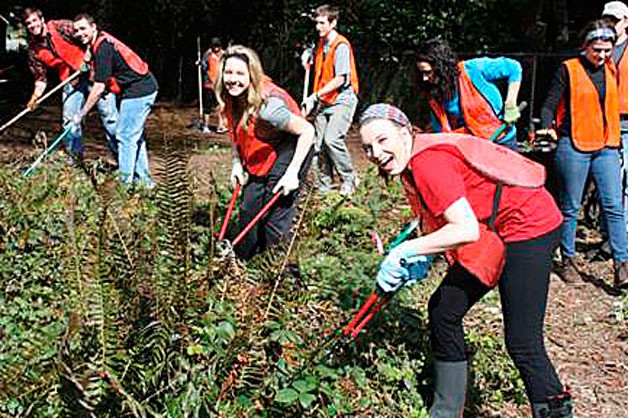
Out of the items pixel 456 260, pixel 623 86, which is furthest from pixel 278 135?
pixel 623 86

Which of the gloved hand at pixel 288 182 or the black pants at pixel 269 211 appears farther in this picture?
the black pants at pixel 269 211

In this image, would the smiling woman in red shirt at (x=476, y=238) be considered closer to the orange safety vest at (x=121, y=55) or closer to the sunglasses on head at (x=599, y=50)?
the sunglasses on head at (x=599, y=50)

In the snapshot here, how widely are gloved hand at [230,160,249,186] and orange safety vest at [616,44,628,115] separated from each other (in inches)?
116

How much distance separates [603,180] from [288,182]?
8.35ft

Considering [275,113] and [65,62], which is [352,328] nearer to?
[275,113]

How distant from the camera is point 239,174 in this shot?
494 cm

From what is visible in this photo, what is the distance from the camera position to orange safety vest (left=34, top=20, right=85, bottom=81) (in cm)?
823

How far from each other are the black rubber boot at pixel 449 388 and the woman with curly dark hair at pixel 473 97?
208 centimetres

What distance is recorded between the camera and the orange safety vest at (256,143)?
4.68 meters

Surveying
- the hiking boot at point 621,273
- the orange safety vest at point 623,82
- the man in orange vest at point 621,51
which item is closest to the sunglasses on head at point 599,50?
the man in orange vest at point 621,51

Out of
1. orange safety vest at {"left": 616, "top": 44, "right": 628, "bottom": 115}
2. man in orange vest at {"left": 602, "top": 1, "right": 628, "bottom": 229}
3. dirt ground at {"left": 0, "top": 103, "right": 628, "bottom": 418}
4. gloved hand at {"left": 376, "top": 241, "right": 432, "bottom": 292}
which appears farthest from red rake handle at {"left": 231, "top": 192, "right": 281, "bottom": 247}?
orange safety vest at {"left": 616, "top": 44, "right": 628, "bottom": 115}

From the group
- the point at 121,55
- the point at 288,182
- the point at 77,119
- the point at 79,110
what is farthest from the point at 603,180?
the point at 79,110

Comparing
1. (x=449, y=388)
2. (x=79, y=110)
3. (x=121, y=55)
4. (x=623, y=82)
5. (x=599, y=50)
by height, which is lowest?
(x=79, y=110)

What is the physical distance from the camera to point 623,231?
20.0 ft
